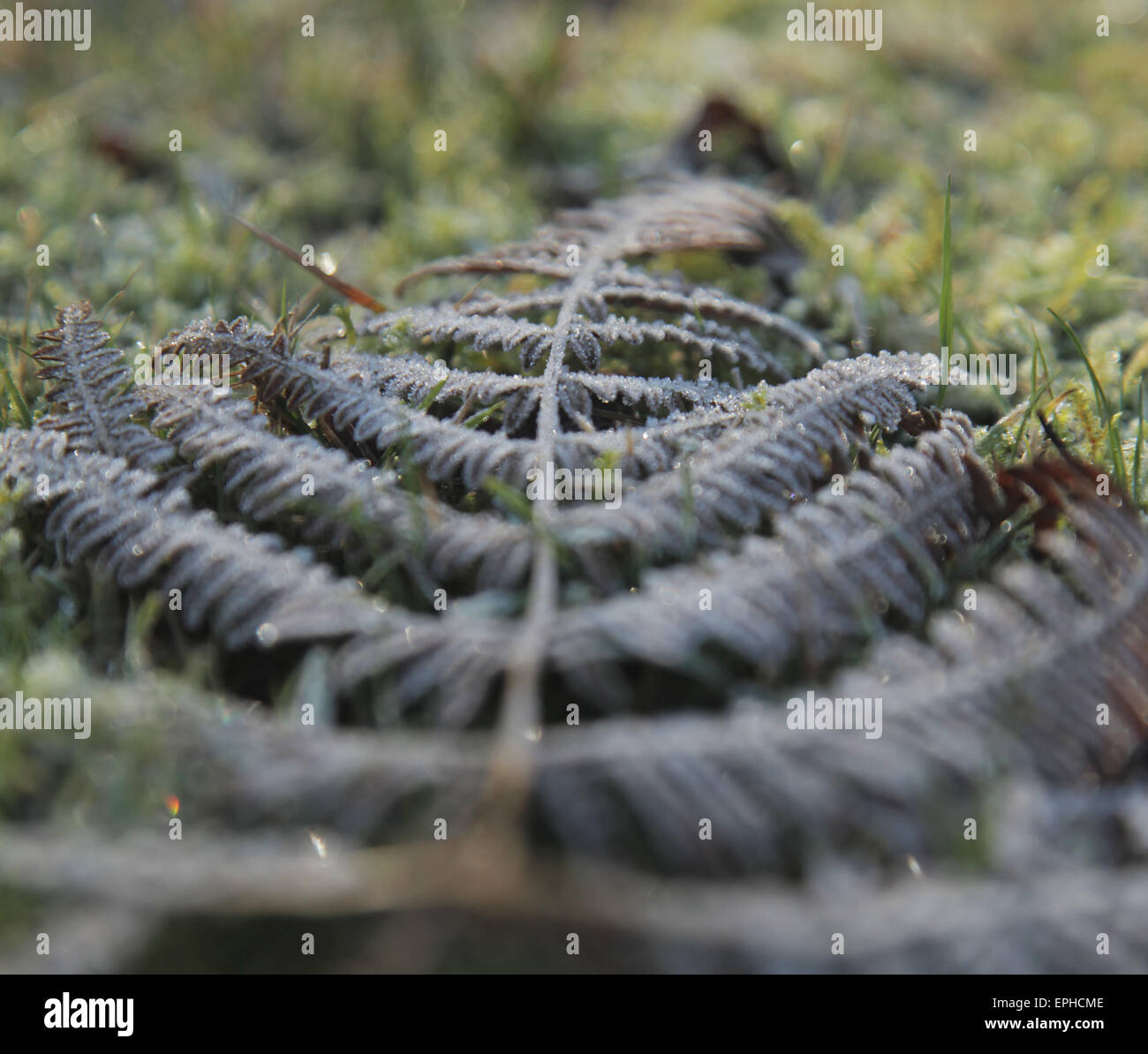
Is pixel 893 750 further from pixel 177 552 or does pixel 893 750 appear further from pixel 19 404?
pixel 19 404

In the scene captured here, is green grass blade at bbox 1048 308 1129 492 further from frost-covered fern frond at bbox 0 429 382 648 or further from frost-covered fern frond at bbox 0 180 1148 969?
frost-covered fern frond at bbox 0 429 382 648

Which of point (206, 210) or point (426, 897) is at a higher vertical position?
point (206, 210)

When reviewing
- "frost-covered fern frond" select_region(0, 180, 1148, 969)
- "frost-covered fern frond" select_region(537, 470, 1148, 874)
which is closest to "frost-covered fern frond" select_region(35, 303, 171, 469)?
"frost-covered fern frond" select_region(0, 180, 1148, 969)

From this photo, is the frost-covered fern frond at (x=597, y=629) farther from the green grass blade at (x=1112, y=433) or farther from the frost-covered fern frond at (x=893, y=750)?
the green grass blade at (x=1112, y=433)

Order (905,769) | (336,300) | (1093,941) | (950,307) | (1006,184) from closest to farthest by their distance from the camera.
→ (1093,941) → (905,769) → (950,307) → (336,300) → (1006,184)

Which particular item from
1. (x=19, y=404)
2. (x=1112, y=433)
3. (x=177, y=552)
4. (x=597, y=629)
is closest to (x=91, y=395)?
(x=19, y=404)

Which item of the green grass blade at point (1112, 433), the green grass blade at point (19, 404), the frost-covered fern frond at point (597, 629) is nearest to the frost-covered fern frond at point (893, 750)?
the frost-covered fern frond at point (597, 629)

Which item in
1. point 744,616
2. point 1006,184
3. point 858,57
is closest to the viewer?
point 744,616

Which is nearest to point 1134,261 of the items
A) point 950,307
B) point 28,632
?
point 950,307

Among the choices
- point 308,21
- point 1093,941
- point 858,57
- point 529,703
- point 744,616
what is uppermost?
point 308,21

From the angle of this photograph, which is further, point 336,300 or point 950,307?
point 336,300

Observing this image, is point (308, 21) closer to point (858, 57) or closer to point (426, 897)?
point (858, 57)
